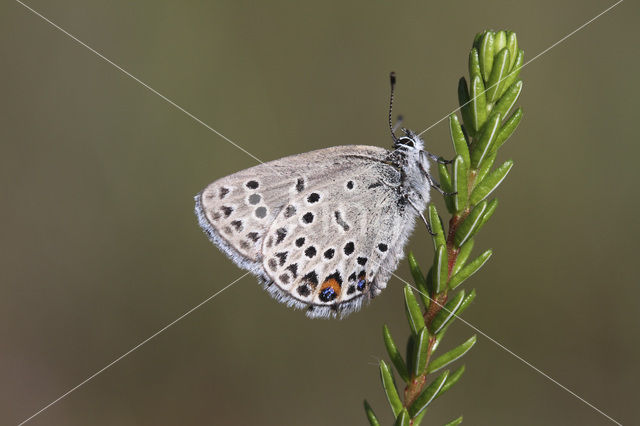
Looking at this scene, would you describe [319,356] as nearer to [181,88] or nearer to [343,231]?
[343,231]

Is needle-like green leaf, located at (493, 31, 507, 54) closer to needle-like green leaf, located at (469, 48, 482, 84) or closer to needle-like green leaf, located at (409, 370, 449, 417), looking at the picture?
needle-like green leaf, located at (469, 48, 482, 84)

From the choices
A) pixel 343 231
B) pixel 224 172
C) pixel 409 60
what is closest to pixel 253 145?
pixel 224 172

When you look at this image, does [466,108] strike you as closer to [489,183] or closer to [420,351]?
[489,183]

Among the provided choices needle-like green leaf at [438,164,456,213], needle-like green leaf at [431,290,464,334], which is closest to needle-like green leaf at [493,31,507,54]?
needle-like green leaf at [438,164,456,213]

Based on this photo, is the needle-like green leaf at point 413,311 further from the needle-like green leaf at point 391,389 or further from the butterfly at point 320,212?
the butterfly at point 320,212

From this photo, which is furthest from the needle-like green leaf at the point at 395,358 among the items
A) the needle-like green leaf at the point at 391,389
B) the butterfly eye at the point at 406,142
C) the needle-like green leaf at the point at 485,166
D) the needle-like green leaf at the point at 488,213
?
the butterfly eye at the point at 406,142
